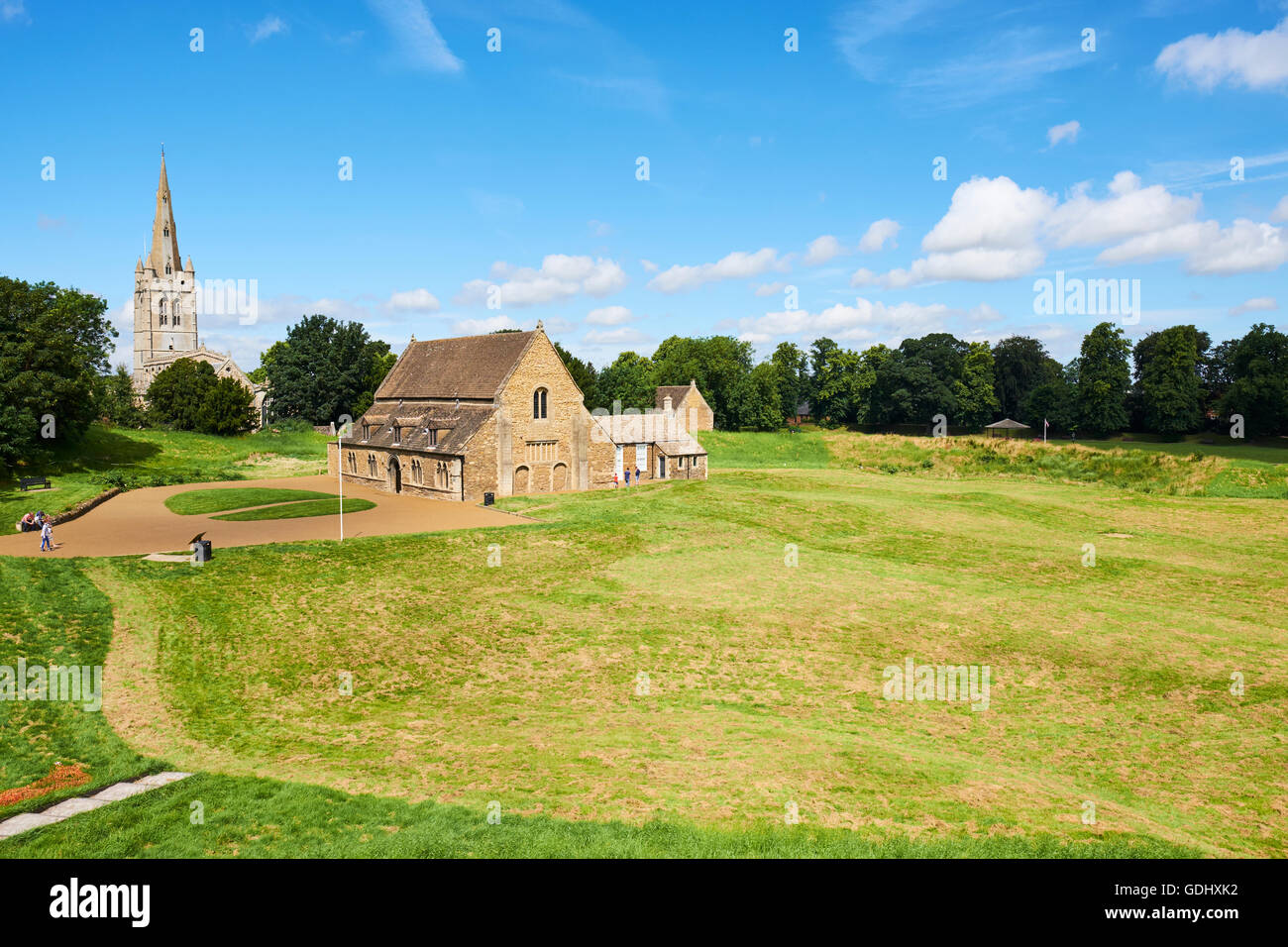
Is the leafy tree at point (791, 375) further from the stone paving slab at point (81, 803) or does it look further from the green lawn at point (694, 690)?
the stone paving slab at point (81, 803)

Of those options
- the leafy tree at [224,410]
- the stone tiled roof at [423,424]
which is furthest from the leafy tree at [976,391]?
the leafy tree at [224,410]

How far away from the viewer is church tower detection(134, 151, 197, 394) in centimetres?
15812

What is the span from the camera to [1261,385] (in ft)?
320

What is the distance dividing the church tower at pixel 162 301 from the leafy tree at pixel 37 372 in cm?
10226

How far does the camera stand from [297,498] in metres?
54.0

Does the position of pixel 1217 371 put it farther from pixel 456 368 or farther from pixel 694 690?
pixel 694 690

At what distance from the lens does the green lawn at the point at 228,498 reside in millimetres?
49487

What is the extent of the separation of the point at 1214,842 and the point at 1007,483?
183 feet

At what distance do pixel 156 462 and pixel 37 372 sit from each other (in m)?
16.2

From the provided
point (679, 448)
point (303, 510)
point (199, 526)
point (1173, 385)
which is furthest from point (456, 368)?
point (1173, 385)

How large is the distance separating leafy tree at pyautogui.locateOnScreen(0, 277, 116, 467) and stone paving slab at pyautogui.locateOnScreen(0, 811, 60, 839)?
4898cm

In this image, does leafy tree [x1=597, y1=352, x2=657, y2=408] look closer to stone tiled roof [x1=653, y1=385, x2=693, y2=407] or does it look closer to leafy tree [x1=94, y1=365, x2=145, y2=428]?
stone tiled roof [x1=653, y1=385, x2=693, y2=407]

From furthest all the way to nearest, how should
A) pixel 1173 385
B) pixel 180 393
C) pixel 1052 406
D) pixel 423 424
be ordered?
1. pixel 1052 406
2. pixel 1173 385
3. pixel 180 393
4. pixel 423 424
